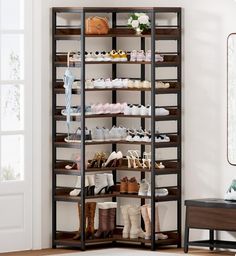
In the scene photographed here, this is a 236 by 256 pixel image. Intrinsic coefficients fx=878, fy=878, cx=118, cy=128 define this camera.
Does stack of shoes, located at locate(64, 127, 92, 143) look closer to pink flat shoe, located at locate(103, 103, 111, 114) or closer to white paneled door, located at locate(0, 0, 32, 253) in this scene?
pink flat shoe, located at locate(103, 103, 111, 114)

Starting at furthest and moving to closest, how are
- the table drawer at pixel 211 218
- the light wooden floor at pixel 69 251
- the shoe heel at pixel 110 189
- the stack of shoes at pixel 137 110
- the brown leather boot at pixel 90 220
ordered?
the shoe heel at pixel 110 189 < the brown leather boot at pixel 90 220 < the stack of shoes at pixel 137 110 < the light wooden floor at pixel 69 251 < the table drawer at pixel 211 218

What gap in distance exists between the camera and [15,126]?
27.8 feet

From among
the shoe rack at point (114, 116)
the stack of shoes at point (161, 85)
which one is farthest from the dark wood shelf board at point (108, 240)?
the stack of shoes at point (161, 85)

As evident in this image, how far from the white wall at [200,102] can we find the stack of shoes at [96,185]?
0.29 metres

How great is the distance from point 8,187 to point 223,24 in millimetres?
2580

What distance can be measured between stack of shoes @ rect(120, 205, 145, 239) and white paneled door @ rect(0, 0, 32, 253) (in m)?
0.94

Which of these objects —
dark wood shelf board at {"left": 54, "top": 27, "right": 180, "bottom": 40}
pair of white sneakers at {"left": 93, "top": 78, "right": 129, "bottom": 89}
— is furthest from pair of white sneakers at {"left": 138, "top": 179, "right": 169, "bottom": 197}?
dark wood shelf board at {"left": 54, "top": 27, "right": 180, "bottom": 40}

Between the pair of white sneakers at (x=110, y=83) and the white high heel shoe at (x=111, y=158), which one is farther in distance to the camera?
the white high heel shoe at (x=111, y=158)

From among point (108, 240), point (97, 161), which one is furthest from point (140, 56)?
point (108, 240)

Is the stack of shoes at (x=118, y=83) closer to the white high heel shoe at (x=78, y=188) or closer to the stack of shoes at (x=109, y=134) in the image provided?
the stack of shoes at (x=109, y=134)

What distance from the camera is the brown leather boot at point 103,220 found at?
869cm

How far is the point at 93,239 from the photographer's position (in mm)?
8602

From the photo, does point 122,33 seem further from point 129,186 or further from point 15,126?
point 129,186

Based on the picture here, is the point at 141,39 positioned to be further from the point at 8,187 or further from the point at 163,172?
the point at 8,187
